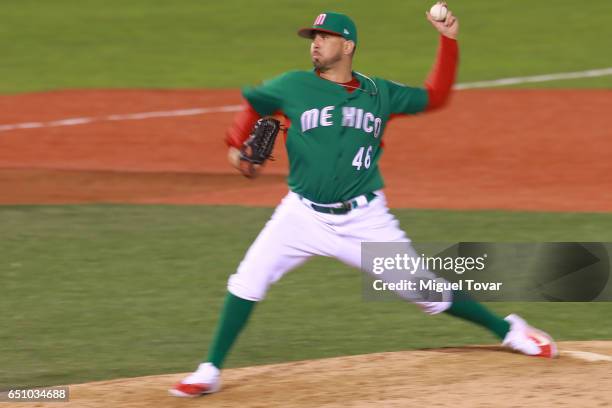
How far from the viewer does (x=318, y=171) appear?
6062 mm

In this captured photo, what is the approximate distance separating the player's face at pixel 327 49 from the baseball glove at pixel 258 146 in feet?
1.20

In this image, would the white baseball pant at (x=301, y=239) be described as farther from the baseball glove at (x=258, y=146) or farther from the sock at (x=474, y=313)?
the sock at (x=474, y=313)

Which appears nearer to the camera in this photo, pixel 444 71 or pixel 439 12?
pixel 439 12

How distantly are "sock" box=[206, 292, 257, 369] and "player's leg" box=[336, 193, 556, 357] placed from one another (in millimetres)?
500

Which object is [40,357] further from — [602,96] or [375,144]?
[602,96]

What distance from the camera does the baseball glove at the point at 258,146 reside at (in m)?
6.04

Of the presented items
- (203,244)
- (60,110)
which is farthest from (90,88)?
(203,244)

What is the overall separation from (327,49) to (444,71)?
64 cm

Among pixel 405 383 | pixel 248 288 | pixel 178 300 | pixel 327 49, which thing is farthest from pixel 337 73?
pixel 178 300

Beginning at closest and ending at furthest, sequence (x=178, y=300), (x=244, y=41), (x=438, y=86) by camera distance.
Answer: (x=438, y=86) → (x=178, y=300) → (x=244, y=41)

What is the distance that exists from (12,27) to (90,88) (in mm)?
4911

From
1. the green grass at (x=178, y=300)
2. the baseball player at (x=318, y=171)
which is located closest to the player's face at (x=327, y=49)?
the baseball player at (x=318, y=171)

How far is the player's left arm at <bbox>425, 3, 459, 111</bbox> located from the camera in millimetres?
6348

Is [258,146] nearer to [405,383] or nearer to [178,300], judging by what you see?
[405,383]
